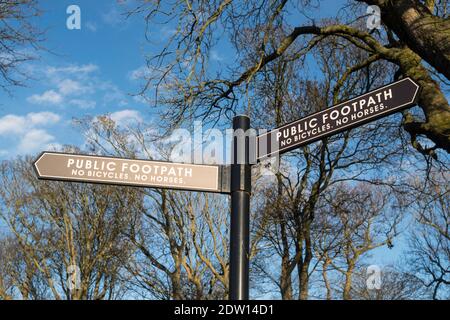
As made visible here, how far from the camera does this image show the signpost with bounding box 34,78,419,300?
4.01 meters

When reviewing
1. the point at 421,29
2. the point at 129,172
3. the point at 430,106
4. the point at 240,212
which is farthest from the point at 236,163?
the point at 421,29

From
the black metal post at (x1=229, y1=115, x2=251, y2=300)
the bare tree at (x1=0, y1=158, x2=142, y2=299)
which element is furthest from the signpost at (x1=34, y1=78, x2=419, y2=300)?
the bare tree at (x1=0, y1=158, x2=142, y2=299)

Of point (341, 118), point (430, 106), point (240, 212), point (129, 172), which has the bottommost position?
point (240, 212)

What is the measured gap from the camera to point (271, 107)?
479 inches

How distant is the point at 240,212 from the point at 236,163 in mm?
433

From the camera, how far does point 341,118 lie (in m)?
4.19

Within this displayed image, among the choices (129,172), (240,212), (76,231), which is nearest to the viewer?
(240,212)

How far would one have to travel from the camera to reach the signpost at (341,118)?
3971 mm

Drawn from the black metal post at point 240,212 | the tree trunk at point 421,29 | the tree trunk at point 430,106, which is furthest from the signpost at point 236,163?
the tree trunk at point 421,29

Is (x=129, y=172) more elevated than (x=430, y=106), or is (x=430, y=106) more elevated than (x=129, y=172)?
(x=430, y=106)

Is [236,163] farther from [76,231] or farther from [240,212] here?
[76,231]

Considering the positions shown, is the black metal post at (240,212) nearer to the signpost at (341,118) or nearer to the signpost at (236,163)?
the signpost at (236,163)

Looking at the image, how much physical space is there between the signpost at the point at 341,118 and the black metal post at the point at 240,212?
19 centimetres

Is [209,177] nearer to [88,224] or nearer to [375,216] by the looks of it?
[375,216]
